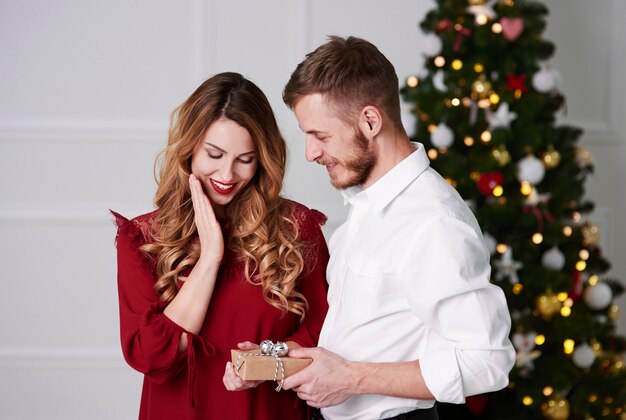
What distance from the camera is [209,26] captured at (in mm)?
4129

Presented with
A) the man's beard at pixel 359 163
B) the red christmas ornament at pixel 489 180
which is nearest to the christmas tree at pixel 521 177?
the red christmas ornament at pixel 489 180

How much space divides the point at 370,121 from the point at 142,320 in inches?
34.3

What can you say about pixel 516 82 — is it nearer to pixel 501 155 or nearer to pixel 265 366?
pixel 501 155

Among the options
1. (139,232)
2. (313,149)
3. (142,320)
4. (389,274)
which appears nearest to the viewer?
(389,274)

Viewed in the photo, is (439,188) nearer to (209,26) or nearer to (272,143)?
(272,143)

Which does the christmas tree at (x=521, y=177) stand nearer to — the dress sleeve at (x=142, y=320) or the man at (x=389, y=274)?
the man at (x=389, y=274)

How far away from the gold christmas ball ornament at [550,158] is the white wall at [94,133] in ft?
3.88

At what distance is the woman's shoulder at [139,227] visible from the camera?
7.55 feet

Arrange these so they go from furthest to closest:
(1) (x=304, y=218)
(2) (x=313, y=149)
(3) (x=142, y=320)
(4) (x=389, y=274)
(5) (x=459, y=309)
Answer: (1) (x=304, y=218)
(3) (x=142, y=320)
(2) (x=313, y=149)
(4) (x=389, y=274)
(5) (x=459, y=309)

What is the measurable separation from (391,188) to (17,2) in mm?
3079

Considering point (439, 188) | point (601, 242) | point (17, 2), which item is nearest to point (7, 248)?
point (17, 2)

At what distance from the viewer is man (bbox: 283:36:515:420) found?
175cm

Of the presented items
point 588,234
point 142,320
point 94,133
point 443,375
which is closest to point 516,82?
point 588,234

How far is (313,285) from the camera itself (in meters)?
2.38
